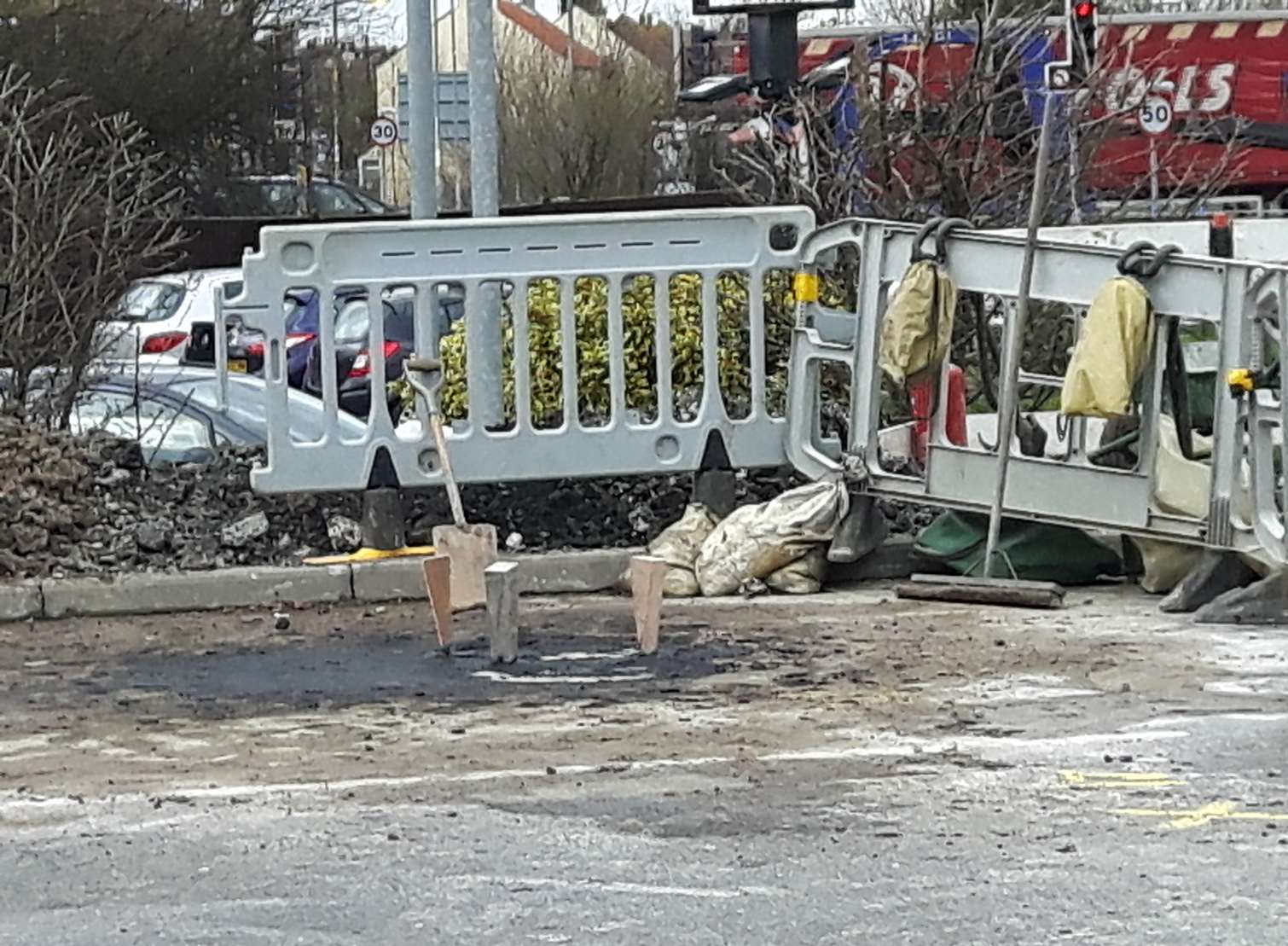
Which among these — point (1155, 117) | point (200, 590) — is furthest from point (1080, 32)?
point (1155, 117)

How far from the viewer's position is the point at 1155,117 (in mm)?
18750

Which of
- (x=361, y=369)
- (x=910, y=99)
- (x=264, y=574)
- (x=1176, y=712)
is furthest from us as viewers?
(x=361, y=369)

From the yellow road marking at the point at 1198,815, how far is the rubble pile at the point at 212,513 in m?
4.80

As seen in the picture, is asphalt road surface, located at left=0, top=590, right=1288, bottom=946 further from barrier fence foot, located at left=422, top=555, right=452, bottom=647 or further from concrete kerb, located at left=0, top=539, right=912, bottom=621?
concrete kerb, located at left=0, top=539, right=912, bottom=621

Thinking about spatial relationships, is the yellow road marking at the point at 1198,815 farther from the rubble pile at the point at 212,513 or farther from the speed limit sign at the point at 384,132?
the speed limit sign at the point at 384,132

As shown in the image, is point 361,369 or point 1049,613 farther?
point 361,369

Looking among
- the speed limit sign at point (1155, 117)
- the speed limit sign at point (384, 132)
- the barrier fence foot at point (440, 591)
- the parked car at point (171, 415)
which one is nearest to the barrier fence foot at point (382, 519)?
the barrier fence foot at point (440, 591)

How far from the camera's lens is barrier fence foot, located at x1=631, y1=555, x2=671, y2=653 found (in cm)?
866

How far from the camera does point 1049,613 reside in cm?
943

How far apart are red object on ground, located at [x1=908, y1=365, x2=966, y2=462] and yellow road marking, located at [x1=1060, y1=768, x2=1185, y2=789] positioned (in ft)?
11.6

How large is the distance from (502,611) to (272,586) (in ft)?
6.19

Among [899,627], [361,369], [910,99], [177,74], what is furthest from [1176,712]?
[177,74]

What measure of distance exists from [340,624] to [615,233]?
222 centimetres

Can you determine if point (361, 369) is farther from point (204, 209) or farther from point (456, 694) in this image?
point (204, 209)
